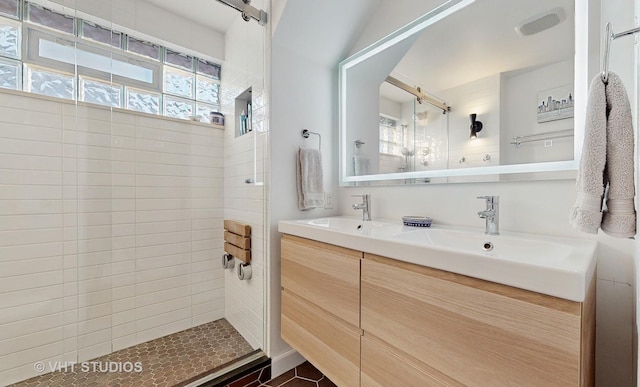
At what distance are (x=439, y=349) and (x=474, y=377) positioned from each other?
9 cm

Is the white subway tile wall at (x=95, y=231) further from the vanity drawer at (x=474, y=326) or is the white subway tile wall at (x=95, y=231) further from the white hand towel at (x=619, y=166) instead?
the white hand towel at (x=619, y=166)

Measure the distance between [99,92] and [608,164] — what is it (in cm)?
223

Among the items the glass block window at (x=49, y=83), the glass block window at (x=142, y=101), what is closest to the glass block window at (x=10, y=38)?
the glass block window at (x=49, y=83)

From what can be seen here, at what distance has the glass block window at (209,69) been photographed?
6.63ft

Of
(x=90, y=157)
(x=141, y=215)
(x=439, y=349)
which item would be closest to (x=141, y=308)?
(x=141, y=215)

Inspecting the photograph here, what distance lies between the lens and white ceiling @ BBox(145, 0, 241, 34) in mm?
1753

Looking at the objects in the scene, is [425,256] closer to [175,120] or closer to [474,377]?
[474,377]

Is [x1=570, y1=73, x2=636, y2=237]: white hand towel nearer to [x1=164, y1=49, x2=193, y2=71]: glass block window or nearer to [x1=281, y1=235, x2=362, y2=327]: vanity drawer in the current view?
[x1=281, y1=235, x2=362, y2=327]: vanity drawer

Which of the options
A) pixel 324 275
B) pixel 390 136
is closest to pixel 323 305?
pixel 324 275

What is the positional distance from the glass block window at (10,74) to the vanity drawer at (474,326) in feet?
6.58

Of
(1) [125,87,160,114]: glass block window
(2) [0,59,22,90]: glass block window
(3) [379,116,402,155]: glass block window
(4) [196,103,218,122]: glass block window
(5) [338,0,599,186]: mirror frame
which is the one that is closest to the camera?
(5) [338,0,599,186]: mirror frame

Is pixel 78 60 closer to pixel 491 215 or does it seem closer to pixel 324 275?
pixel 324 275

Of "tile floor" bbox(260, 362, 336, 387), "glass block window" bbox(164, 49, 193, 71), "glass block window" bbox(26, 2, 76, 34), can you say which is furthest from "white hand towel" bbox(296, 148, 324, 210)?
"glass block window" bbox(26, 2, 76, 34)

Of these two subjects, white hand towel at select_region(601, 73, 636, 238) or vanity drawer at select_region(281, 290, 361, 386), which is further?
vanity drawer at select_region(281, 290, 361, 386)
